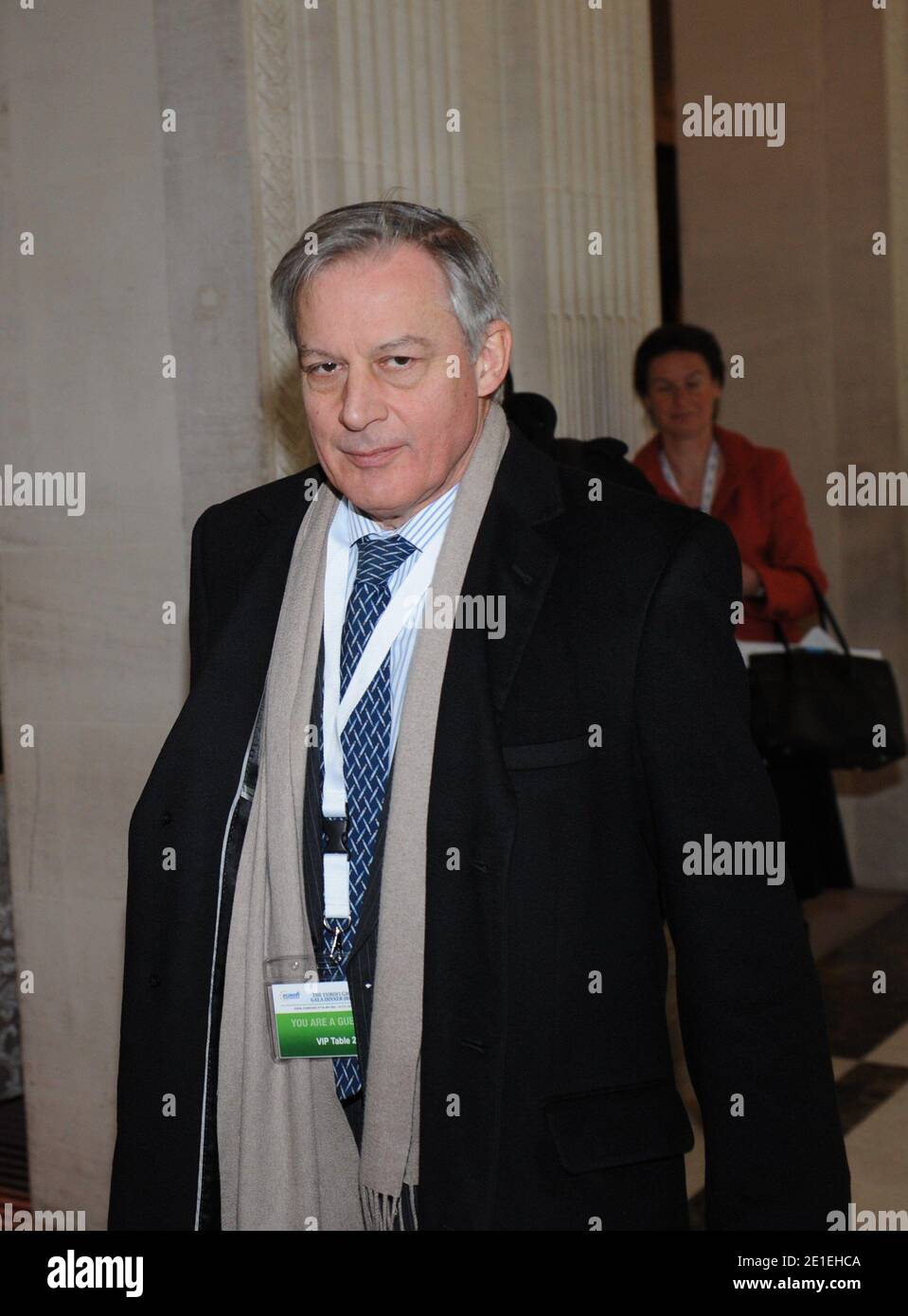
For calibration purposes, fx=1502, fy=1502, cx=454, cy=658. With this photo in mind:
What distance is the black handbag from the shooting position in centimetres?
445

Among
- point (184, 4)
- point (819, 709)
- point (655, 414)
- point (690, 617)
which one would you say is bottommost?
point (819, 709)

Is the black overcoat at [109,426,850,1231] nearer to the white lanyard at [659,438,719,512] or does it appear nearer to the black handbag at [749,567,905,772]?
the black handbag at [749,567,905,772]

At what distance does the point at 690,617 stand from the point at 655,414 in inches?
119

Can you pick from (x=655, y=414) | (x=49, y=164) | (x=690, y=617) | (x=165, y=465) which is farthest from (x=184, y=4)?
(x=690, y=617)

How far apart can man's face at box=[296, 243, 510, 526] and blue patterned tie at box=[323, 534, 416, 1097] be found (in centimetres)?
13

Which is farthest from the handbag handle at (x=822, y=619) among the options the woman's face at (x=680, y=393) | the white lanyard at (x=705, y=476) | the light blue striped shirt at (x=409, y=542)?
the light blue striped shirt at (x=409, y=542)

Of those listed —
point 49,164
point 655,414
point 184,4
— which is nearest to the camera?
point 184,4

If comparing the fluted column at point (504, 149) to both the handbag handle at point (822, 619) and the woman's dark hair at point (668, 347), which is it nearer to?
the woman's dark hair at point (668, 347)

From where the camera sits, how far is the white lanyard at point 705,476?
4.86m

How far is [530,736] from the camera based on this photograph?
186cm

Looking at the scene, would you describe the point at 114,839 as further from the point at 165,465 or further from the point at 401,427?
the point at 401,427

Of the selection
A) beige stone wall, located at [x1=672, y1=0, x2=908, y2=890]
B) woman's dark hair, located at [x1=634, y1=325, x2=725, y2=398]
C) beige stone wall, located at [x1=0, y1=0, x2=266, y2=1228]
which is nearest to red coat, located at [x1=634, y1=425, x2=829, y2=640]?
woman's dark hair, located at [x1=634, y1=325, x2=725, y2=398]

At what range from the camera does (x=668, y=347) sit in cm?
465

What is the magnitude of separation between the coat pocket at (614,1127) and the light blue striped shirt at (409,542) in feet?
1.68
